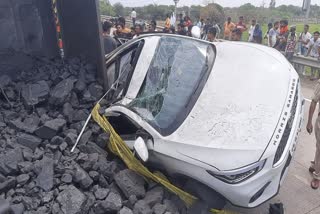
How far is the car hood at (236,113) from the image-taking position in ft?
9.68

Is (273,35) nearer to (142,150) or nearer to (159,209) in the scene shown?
(142,150)

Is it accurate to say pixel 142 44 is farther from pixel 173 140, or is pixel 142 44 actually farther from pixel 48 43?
pixel 48 43

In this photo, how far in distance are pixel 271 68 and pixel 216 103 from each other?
0.97 m

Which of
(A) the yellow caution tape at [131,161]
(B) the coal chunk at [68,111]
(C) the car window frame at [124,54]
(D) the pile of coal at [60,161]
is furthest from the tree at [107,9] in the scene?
(A) the yellow caution tape at [131,161]

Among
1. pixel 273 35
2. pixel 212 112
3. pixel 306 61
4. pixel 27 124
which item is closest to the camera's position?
pixel 212 112

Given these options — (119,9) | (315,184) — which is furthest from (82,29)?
(119,9)

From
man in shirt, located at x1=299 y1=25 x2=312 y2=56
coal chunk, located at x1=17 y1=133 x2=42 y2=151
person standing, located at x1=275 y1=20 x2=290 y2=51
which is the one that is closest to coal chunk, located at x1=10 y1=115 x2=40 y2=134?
coal chunk, located at x1=17 y1=133 x2=42 y2=151

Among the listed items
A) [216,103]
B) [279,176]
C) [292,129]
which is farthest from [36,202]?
[292,129]

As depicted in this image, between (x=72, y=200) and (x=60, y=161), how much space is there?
629 mm

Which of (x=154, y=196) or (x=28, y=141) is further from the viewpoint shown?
(x=28, y=141)

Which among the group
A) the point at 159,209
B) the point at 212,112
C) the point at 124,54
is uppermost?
the point at 124,54

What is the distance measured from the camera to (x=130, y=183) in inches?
130

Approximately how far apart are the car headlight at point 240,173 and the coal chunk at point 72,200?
49.9 inches

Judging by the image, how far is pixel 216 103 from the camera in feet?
11.0
